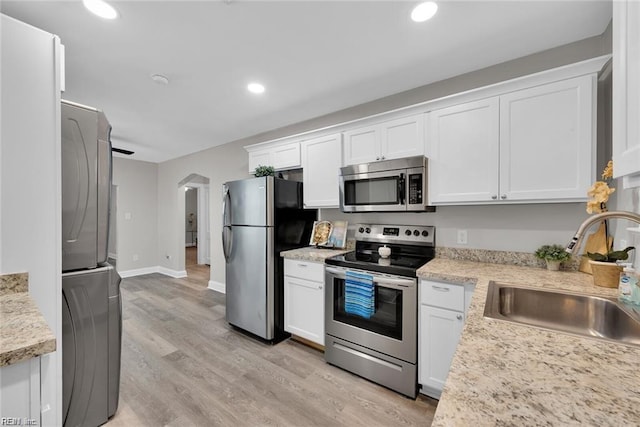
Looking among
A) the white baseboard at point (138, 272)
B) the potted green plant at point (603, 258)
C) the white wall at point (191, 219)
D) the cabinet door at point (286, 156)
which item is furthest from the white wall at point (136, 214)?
the potted green plant at point (603, 258)

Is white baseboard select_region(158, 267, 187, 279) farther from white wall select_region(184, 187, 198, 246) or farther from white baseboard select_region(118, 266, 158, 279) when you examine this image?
white wall select_region(184, 187, 198, 246)

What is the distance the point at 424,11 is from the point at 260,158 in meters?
2.32

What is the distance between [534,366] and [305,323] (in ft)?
6.91

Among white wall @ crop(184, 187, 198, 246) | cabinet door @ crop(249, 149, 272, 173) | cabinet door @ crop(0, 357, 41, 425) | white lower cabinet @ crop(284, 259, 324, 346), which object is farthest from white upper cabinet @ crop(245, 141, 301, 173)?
white wall @ crop(184, 187, 198, 246)

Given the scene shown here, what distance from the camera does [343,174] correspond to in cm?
255

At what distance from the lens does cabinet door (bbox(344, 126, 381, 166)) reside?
2400 millimetres

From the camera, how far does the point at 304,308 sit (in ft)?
8.32

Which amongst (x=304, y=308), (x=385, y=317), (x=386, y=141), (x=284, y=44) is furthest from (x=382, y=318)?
(x=284, y=44)

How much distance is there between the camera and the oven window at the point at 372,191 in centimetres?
227

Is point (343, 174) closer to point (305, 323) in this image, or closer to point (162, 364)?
point (305, 323)

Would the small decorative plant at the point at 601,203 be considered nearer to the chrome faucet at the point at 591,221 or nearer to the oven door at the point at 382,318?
the chrome faucet at the point at 591,221

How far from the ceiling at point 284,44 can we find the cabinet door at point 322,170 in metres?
0.46

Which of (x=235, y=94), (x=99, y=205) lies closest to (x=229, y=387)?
(x=99, y=205)

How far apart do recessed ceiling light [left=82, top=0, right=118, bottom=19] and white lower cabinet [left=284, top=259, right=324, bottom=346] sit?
219cm
